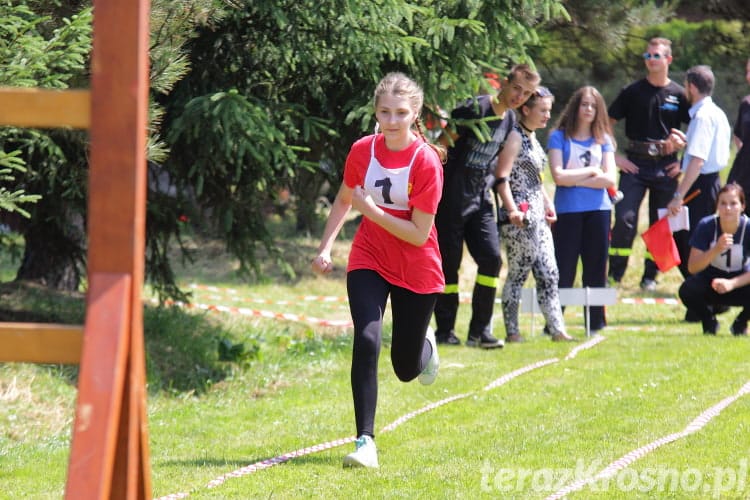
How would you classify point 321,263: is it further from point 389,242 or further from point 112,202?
point 112,202

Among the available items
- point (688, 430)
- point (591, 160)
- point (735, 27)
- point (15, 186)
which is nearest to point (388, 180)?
point (688, 430)

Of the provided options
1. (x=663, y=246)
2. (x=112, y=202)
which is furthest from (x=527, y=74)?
(x=112, y=202)

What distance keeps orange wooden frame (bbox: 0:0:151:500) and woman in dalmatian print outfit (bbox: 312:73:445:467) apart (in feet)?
7.37

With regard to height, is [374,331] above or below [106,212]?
below

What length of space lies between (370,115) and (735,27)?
1074cm

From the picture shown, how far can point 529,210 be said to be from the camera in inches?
356

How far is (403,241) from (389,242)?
7 centimetres

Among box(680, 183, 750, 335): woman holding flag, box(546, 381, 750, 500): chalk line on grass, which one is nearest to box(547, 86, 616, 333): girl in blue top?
box(680, 183, 750, 335): woman holding flag

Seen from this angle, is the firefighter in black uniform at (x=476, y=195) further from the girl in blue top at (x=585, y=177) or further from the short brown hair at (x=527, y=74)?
the girl in blue top at (x=585, y=177)

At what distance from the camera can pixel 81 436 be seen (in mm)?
2898

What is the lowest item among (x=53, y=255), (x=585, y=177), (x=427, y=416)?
(x=427, y=416)

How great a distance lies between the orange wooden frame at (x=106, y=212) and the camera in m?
2.95

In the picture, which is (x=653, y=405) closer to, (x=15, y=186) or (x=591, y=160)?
(x=591, y=160)

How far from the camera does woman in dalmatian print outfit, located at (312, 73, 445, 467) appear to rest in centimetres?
532
